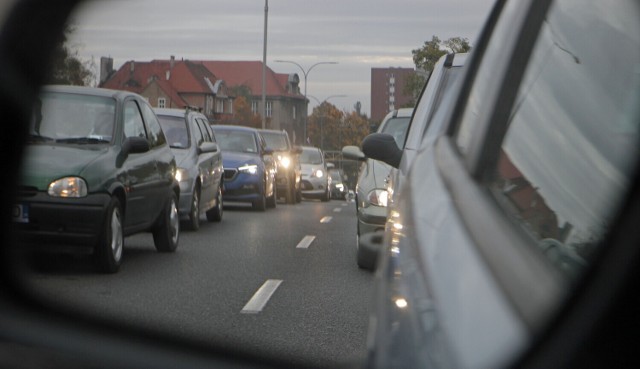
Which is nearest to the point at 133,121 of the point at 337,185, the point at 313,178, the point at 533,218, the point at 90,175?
the point at 90,175

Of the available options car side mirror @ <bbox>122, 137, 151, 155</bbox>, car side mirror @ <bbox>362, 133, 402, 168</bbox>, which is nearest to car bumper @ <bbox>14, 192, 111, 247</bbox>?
car side mirror @ <bbox>122, 137, 151, 155</bbox>

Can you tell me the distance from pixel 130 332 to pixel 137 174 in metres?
6.89

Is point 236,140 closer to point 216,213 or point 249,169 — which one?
point 249,169

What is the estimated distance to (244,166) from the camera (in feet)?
67.8

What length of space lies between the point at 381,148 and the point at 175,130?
8295 mm

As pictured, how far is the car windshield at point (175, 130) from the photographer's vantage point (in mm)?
15359

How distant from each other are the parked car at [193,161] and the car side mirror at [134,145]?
3.89 m

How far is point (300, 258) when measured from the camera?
38.8 feet

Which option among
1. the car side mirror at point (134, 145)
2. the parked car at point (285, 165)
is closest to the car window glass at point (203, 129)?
the car side mirror at point (134, 145)

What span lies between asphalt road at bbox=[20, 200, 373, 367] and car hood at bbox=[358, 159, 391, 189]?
798 mm

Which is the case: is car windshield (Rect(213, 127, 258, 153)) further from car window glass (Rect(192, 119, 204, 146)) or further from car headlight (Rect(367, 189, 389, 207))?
Result: car headlight (Rect(367, 189, 389, 207))

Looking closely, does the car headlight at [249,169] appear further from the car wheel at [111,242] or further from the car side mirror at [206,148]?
the car wheel at [111,242]

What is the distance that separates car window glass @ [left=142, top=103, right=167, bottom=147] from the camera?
36.7ft

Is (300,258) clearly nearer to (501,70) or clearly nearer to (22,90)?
(22,90)
